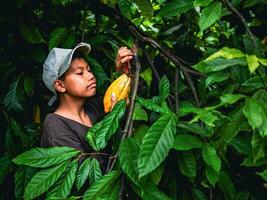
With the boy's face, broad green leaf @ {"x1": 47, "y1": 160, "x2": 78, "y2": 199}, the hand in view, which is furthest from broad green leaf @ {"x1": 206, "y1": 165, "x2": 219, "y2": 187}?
the boy's face

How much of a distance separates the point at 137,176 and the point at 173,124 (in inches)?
6.1

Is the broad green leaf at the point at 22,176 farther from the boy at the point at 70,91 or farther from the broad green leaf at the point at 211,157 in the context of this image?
the broad green leaf at the point at 211,157

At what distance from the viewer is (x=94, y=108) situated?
175 centimetres

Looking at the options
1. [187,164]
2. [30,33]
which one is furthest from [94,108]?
[187,164]

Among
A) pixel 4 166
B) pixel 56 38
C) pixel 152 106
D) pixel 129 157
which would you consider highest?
pixel 56 38

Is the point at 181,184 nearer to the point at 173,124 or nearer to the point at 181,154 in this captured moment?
the point at 181,154

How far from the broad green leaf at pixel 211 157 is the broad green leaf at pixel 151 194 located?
0.14m

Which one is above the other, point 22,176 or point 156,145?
point 156,145

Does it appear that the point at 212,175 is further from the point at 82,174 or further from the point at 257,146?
the point at 82,174

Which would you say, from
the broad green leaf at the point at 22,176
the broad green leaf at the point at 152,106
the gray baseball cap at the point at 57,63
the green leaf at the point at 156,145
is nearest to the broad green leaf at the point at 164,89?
the broad green leaf at the point at 152,106

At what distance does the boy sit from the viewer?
4.83 ft

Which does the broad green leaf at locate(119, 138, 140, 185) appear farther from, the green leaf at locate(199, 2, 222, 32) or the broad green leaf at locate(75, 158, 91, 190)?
the green leaf at locate(199, 2, 222, 32)

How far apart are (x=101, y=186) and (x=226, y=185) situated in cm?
37

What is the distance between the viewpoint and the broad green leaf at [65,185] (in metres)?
1.09
